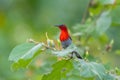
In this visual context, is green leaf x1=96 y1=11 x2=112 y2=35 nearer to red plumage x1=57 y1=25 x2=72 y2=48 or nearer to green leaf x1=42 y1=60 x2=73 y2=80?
red plumage x1=57 y1=25 x2=72 y2=48

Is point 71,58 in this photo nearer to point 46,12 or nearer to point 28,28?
point 28,28

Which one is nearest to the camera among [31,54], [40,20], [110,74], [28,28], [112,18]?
A: [31,54]

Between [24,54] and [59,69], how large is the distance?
23 centimetres

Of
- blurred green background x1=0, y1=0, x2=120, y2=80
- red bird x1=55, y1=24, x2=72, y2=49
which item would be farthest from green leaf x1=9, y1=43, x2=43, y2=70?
blurred green background x1=0, y1=0, x2=120, y2=80

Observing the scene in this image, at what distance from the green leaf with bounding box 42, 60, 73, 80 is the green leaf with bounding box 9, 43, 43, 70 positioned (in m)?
0.16

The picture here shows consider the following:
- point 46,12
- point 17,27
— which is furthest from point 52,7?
point 17,27

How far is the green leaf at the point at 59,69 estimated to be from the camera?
2.16 meters

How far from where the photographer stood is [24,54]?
6.72 feet

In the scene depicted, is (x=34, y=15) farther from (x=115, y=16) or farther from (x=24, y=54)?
(x=24, y=54)

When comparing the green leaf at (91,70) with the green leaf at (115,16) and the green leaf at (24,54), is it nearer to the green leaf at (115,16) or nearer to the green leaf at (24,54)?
the green leaf at (24,54)

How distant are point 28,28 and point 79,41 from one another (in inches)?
129

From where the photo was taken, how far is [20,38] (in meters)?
6.39

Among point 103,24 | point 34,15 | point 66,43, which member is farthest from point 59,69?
point 34,15

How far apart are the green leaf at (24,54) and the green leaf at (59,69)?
0.53ft
